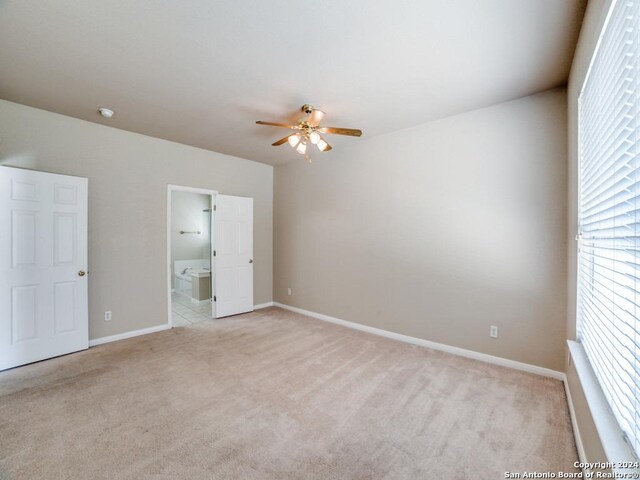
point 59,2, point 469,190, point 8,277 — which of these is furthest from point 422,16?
point 8,277

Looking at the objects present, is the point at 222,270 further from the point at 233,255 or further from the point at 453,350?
the point at 453,350

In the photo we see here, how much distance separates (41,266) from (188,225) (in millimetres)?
3934

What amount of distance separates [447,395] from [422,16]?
9.45 feet

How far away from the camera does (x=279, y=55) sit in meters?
2.09

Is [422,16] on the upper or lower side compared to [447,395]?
upper

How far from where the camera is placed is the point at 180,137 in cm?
381

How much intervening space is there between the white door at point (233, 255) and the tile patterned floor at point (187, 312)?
0.37 meters

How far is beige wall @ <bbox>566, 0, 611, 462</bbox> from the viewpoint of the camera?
139 centimetres

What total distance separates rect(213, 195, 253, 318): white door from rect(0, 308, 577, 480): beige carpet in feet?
4.66

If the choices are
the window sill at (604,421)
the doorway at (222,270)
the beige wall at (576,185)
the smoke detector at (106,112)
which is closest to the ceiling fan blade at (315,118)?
the beige wall at (576,185)

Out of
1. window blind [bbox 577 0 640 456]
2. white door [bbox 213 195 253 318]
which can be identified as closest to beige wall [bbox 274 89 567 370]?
window blind [bbox 577 0 640 456]

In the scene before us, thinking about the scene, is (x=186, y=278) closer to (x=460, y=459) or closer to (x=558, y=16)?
(x=460, y=459)

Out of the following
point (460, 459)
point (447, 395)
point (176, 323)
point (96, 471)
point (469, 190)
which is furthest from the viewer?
point (176, 323)

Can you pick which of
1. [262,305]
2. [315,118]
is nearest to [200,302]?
[262,305]
